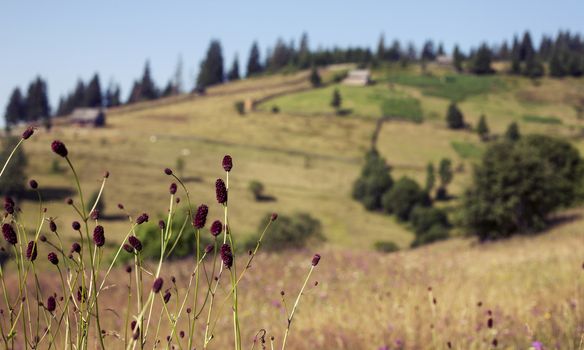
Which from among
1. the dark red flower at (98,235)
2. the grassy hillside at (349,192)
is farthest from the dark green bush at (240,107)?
the dark red flower at (98,235)

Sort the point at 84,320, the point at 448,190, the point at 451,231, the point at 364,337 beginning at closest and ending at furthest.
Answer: the point at 84,320 → the point at 364,337 → the point at 451,231 → the point at 448,190

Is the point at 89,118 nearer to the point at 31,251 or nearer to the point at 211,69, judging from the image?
the point at 211,69

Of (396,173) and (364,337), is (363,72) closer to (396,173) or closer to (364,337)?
(396,173)

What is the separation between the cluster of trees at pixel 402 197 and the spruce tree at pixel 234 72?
301ft

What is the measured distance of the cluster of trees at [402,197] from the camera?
67294 mm

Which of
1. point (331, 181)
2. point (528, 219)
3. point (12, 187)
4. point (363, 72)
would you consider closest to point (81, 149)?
point (12, 187)

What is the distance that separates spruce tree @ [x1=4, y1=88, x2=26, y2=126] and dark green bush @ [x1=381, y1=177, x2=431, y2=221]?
83819 millimetres

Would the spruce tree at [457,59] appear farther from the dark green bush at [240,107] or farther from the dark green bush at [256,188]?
the dark green bush at [256,188]

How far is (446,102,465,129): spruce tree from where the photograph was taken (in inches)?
4232

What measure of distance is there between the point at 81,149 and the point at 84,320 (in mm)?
86566

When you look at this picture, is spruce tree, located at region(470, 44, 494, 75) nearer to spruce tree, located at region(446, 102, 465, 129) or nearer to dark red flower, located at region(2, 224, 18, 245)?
spruce tree, located at region(446, 102, 465, 129)

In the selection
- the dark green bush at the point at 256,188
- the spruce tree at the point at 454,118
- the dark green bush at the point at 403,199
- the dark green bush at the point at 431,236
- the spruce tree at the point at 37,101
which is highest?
the spruce tree at the point at 37,101

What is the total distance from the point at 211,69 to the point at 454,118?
A: 235ft

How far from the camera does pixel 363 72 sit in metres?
144
